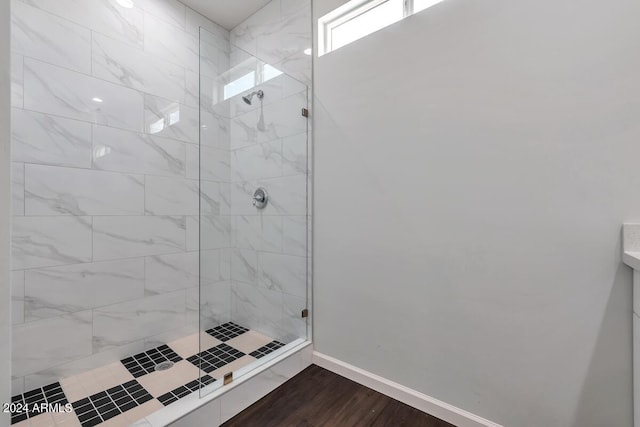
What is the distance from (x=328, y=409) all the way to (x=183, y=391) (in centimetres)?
83

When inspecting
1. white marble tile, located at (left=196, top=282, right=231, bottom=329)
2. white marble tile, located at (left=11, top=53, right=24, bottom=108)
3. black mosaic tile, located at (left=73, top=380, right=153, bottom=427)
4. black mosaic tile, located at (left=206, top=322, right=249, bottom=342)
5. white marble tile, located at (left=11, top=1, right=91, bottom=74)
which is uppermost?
white marble tile, located at (left=11, top=1, right=91, bottom=74)

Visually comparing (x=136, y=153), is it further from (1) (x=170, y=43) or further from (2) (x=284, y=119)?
(2) (x=284, y=119)

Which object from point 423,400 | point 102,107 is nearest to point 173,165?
point 102,107

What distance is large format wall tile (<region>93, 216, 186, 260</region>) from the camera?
1.89 meters

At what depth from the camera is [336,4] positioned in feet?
6.30

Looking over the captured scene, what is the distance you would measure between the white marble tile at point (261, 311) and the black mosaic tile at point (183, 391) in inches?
18.6

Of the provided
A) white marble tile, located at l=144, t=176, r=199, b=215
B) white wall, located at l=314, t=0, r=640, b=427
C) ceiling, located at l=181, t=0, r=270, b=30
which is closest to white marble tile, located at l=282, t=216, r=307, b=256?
white wall, located at l=314, t=0, r=640, b=427

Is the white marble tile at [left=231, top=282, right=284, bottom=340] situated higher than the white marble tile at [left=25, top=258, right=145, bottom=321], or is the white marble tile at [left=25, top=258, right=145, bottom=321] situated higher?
the white marble tile at [left=25, top=258, right=145, bottom=321]

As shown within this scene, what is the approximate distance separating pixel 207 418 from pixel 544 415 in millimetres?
1543

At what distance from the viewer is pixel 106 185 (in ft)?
6.25

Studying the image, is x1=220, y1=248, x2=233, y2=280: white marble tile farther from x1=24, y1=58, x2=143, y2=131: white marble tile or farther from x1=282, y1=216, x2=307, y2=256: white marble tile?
x1=24, y1=58, x2=143, y2=131: white marble tile

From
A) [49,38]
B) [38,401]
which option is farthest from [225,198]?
[38,401]

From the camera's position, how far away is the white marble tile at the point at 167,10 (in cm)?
210

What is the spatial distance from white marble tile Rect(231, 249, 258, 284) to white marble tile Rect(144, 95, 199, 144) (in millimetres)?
1086
